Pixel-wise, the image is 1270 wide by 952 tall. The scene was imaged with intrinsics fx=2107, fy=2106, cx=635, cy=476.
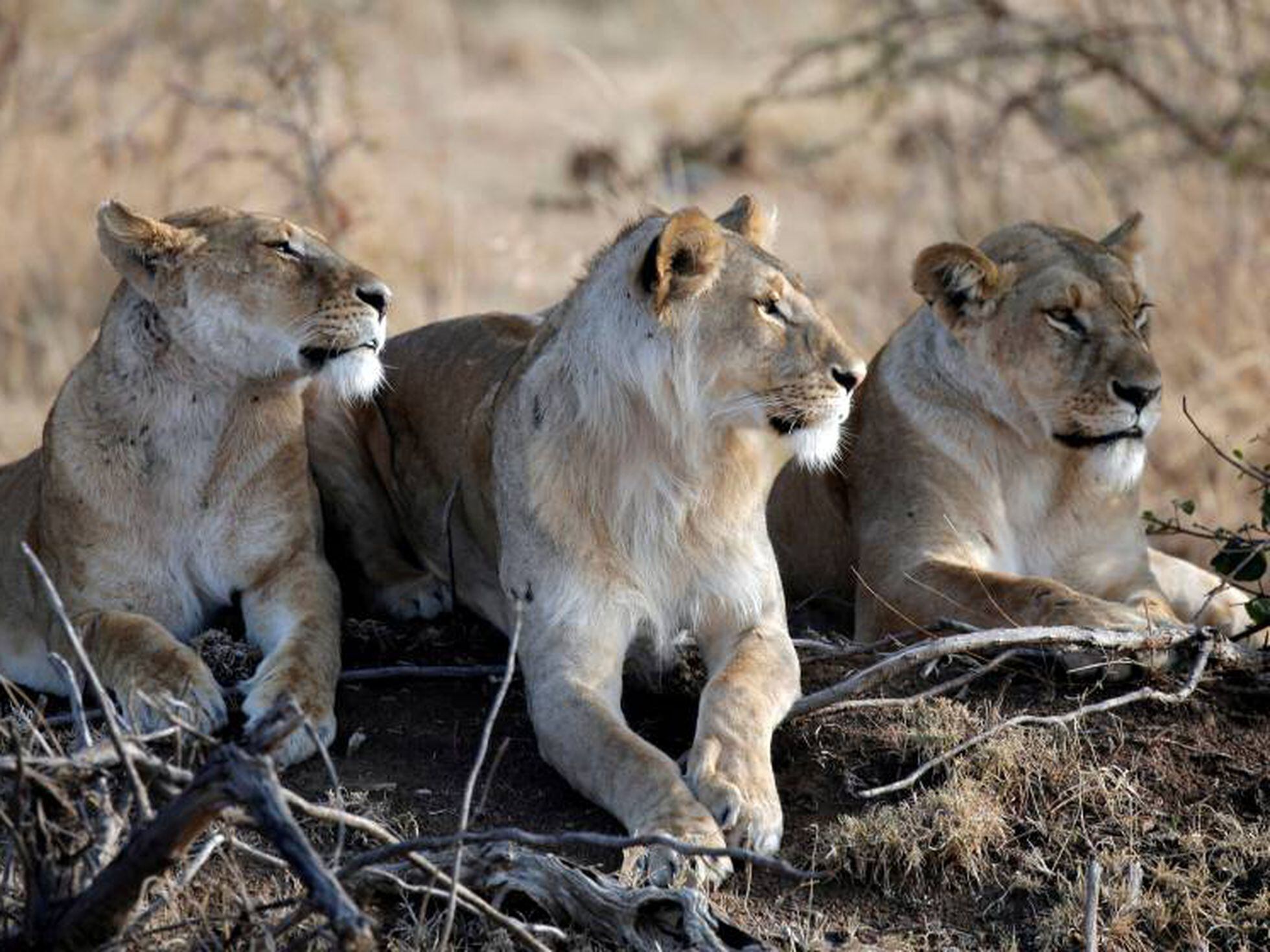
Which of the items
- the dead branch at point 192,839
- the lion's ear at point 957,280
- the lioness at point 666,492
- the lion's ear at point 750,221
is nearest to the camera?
the dead branch at point 192,839

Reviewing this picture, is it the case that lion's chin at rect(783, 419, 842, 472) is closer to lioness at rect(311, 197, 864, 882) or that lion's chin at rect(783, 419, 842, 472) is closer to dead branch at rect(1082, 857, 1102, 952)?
lioness at rect(311, 197, 864, 882)

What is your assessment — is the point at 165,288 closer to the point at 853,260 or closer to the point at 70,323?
the point at 70,323

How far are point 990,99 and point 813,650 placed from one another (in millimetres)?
4822

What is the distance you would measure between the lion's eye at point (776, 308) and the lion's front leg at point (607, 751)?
0.71m

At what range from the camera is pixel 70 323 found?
29.7 feet

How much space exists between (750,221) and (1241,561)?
136 cm

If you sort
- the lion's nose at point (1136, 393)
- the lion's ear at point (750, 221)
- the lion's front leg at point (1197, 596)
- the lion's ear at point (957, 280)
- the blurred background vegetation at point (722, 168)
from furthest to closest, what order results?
the blurred background vegetation at point (722, 168) → the lion's front leg at point (1197, 596) → the lion's ear at point (957, 280) → the lion's nose at point (1136, 393) → the lion's ear at point (750, 221)

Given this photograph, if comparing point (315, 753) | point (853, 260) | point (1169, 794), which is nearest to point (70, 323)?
point (853, 260)

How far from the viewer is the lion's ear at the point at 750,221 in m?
4.45

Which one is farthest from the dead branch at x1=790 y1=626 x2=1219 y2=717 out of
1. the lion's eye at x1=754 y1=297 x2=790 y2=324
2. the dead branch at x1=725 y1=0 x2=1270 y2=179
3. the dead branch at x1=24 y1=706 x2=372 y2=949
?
the dead branch at x1=725 y1=0 x2=1270 y2=179

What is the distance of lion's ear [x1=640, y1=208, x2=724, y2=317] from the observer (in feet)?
13.0

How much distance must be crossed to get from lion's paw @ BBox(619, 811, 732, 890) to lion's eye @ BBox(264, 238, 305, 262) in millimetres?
1596

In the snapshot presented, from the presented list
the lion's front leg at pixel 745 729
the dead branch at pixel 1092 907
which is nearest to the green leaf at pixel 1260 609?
the lion's front leg at pixel 745 729

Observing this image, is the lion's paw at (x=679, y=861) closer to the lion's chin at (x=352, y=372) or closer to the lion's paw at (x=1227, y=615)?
the lion's chin at (x=352, y=372)
